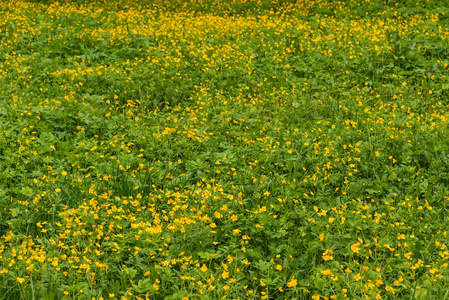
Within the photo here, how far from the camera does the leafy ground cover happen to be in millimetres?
3596

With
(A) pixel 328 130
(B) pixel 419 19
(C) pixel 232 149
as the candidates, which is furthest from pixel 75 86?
(B) pixel 419 19

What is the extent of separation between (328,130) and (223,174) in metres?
1.61

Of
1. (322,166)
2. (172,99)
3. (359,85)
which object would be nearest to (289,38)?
(359,85)

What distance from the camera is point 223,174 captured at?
5.09 meters

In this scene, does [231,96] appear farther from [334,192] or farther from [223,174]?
[334,192]

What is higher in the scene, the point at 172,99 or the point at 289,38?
the point at 289,38

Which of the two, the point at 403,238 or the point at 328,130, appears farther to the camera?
the point at 328,130

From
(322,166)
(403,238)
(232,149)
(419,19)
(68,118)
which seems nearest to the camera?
(403,238)

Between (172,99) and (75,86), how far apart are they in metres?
1.57

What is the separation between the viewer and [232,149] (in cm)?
563

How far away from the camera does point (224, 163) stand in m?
5.33

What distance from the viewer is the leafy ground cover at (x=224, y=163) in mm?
3596

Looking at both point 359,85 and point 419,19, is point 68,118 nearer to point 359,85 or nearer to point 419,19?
point 359,85

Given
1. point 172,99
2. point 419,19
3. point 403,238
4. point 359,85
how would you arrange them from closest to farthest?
point 403,238 < point 172,99 < point 359,85 < point 419,19
